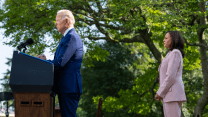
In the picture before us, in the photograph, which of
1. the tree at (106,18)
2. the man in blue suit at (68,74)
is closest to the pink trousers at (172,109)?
the man in blue suit at (68,74)

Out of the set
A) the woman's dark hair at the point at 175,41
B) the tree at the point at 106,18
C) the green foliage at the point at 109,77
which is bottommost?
the green foliage at the point at 109,77

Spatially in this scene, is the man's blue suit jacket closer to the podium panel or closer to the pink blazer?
the podium panel

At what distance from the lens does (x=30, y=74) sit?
2115mm

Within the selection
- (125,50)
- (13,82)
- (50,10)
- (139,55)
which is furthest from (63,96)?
(139,55)

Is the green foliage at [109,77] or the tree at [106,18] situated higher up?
the tree at [106,18]

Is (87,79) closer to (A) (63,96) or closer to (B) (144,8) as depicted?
(B) (144,8)

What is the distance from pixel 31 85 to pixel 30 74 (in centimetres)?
11

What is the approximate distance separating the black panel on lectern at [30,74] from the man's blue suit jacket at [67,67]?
0.23 metres

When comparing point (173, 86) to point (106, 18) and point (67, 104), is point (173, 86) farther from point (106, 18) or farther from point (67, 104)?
point (106, 18)

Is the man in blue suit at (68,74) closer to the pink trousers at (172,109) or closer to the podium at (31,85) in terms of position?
the podium at (31,85)

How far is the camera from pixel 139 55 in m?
25.0

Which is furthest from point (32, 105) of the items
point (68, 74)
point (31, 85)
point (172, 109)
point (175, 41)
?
point (175, 41)

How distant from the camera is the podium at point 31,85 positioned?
2.10m

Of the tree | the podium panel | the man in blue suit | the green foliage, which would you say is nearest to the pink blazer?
the man in blue suit
